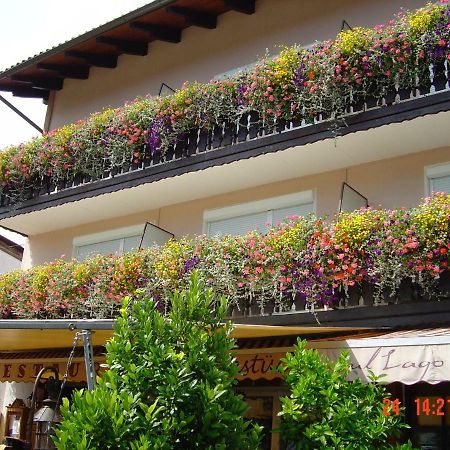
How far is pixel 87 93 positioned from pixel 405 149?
919 centimetres

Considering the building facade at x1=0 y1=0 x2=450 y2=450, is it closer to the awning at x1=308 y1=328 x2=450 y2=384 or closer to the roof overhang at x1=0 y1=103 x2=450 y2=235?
the roof overhang at x1=0 y1=103 x2=450 y2=235

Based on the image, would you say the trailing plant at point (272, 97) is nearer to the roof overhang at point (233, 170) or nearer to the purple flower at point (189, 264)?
the roof overhang at point (233, 170)

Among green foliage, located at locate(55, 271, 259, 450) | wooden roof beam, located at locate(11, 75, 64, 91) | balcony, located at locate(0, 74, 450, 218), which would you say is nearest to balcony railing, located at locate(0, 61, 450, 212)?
balcony, located at locate(0, 74, 450, 218)

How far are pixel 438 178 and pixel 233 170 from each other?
365cm

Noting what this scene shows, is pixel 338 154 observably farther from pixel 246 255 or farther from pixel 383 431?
pixel 383 431

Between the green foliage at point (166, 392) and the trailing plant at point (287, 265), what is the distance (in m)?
3.78

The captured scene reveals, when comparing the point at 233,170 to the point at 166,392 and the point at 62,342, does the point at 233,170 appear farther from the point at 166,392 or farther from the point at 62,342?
the point at 166,392

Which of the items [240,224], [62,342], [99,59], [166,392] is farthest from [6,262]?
[166,392]

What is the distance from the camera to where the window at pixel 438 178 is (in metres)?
11.9

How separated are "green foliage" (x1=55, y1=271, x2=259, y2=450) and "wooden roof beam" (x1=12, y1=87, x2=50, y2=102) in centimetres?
1362

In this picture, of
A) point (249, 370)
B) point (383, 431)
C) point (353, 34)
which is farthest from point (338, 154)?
point (383, 431)

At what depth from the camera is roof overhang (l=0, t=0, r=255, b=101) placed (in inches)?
624

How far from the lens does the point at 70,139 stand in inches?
631

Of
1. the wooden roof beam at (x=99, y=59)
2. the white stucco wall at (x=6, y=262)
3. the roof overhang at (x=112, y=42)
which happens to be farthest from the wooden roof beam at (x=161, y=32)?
the white stucco wall at (x=6, y=262)
